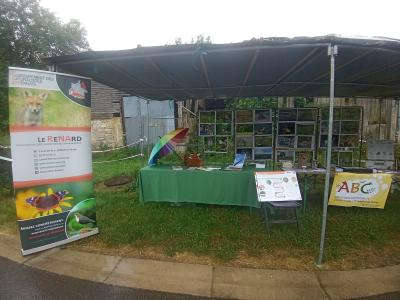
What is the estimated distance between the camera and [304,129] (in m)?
7.18

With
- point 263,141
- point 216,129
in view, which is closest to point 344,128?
point 263,141

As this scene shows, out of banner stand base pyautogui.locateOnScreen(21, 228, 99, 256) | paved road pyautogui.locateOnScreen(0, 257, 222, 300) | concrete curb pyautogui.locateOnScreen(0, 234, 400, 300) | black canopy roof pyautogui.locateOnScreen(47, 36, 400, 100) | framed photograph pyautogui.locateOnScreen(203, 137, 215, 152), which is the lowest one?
paved road pyautogui.locateOnScreen(0, 257, 222, 300)

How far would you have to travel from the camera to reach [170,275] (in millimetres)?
3723

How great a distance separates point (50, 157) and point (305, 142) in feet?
18.6

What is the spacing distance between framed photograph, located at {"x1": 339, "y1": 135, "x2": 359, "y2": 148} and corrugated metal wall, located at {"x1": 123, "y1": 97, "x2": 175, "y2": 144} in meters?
8.90

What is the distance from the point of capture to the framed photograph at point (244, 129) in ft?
24.1

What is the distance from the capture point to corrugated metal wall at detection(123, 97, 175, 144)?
14.7 meters

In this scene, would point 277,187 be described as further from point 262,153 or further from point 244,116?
point 244,116

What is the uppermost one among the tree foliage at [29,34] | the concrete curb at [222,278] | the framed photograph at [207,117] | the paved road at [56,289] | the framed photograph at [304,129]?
the tree foliage at [29,34]

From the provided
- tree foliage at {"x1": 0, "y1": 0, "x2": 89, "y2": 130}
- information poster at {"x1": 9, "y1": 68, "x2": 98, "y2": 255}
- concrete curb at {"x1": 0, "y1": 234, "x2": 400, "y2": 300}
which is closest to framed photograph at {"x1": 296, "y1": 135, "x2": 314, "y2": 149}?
concrete curb at {"x1": 0, "y1": 234, "x2": 400, "y2": 300}

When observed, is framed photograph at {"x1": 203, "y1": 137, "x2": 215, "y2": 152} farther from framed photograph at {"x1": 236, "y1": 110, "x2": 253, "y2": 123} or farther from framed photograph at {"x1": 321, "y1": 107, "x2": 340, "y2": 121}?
framed photograph at {"x1": 321, "y1": 107, "x2": 340, "y2": 121}

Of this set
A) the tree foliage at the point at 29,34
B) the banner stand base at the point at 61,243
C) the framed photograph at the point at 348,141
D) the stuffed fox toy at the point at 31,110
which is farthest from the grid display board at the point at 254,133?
the tree foliage at the point at 29,34

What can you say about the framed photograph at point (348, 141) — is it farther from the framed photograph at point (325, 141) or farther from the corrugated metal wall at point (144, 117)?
the corrugated metal wall at point (144, 117)

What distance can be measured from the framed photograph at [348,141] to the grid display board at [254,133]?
71.2 inches
